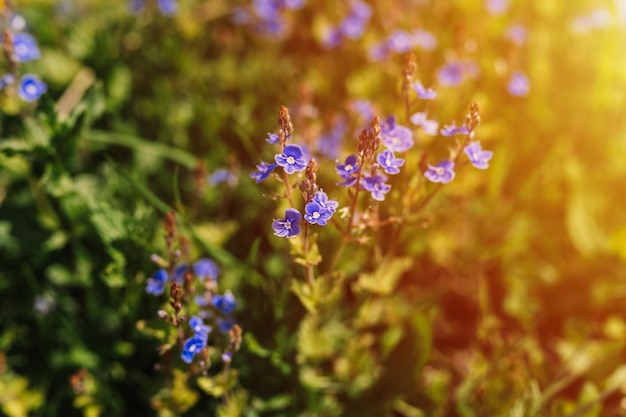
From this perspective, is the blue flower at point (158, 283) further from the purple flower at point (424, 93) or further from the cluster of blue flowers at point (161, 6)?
the cluster of blue flowers at point (161, 6)

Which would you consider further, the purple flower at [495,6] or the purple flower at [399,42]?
the purple flower at [495,6]

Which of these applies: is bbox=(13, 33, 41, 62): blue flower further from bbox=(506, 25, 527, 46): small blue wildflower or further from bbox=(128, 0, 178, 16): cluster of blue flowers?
bbox=(506, 25, 527, 46): small blue wildflower

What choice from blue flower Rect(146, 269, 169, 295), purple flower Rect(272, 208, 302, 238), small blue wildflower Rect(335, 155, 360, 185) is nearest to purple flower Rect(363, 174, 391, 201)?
small blue wildflower Rect(335, 155, 360, 185)

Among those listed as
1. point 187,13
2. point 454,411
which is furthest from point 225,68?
point 454,411

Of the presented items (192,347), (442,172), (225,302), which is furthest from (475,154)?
(192,347)

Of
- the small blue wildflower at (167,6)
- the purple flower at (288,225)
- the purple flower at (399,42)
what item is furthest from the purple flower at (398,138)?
the small blue wildflower at (167,6)

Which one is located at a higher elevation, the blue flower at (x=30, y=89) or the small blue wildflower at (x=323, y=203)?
the small blue wildflower at (x=323, y=203)

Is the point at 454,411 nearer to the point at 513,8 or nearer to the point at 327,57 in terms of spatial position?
the point at 327,57
